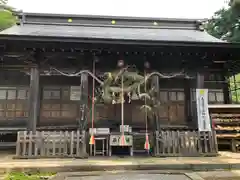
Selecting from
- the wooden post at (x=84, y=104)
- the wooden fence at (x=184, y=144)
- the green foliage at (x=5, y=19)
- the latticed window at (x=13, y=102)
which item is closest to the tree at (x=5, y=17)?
the green foliage at (x=5, y=19)

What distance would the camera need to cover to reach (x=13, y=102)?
9172mm

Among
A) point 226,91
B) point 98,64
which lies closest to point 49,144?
point 98,64

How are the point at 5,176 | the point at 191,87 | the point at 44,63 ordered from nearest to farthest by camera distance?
the point at 5,176, the point at 44,63, the point at 191,87

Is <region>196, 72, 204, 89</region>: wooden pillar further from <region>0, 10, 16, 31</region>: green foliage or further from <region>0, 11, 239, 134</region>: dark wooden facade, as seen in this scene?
<region>0, 10, 16, 31</region>: green foliage

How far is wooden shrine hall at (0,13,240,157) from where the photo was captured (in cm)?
671

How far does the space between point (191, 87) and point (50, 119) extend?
774cm

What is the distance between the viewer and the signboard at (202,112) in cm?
710

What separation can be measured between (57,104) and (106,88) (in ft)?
12.6

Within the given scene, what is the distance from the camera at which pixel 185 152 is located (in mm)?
6660

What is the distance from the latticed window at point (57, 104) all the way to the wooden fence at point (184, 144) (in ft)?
15.7

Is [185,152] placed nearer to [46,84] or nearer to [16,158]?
[16,158]

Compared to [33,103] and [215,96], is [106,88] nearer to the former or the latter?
[33,103]

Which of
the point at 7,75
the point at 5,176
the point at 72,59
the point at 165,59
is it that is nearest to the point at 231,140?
the point at 165,59

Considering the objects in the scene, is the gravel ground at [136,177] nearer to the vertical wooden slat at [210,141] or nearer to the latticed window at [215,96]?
the vertical wooden slat at [210,141]
